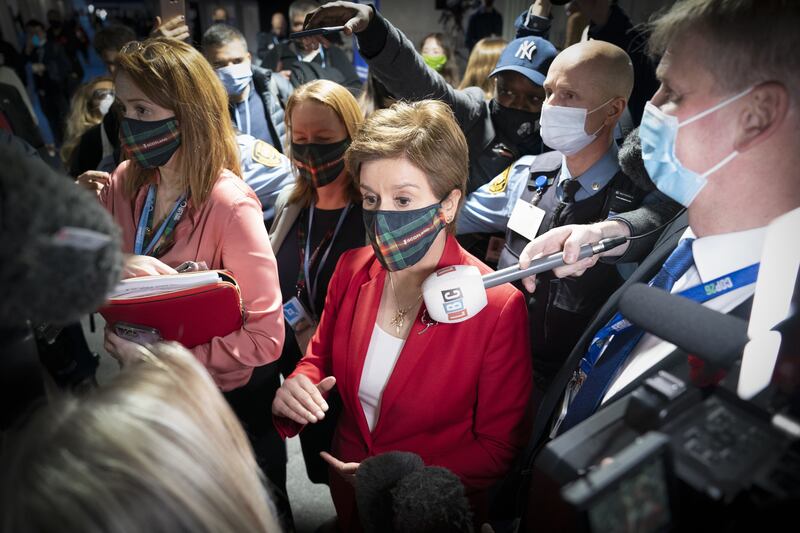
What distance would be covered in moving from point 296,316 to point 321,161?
68cm

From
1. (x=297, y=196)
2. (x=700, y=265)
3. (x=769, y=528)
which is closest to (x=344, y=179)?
(x=297, y=196)

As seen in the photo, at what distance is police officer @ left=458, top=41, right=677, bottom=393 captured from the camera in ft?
5.01

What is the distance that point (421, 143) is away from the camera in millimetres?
1420

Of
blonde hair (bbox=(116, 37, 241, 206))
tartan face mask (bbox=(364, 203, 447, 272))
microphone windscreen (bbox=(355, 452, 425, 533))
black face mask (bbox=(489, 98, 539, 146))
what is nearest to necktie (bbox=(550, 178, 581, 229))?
tartan face mask (bbox=(364, 203, 447, 272))

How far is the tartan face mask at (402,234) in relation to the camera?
141 cm

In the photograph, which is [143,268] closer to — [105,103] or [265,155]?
[265,155]

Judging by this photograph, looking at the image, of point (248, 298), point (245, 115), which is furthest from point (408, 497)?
point (245, 115)

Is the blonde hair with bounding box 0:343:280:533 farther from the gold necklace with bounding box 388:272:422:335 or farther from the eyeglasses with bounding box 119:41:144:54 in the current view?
the eyeglasses with bounding box 119:41:144:54

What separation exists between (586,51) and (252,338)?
1.43 m

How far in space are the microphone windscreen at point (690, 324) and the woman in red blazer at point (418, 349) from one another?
24.4 inches

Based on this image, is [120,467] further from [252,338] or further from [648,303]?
[252,338]

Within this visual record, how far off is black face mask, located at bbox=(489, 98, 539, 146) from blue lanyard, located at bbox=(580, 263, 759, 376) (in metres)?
1.22

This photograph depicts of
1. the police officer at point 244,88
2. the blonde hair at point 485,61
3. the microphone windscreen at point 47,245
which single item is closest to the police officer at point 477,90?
the blonde hair at point 485,61

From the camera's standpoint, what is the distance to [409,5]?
2.41m
